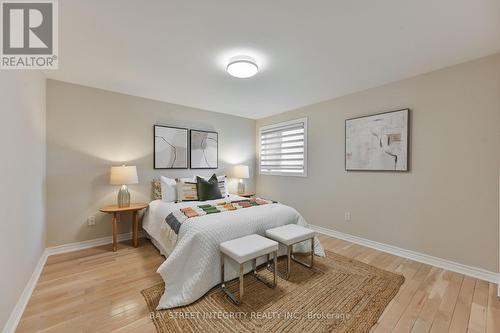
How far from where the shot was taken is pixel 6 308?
56.9 inches

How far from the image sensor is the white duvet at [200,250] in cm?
187

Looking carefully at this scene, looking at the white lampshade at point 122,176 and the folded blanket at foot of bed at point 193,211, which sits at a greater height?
the white lampshade at point 122,176

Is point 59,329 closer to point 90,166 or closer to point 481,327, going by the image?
point 90,166

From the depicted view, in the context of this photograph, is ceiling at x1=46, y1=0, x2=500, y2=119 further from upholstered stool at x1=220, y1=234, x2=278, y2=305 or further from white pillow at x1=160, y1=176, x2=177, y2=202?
upholstered stool at x1=220, y1=234, x2=278, y2=305

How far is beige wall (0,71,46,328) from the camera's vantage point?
146 centimetres

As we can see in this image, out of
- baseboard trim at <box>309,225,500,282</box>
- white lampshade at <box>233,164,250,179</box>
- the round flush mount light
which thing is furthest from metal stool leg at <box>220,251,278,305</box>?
white lampshade at <box>233,164,250,179</box>

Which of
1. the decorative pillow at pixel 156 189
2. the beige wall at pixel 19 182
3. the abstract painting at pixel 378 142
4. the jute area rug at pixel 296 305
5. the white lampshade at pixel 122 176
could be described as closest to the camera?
the beige wall at pixel 19 182

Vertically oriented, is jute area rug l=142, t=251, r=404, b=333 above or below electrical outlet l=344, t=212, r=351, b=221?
below

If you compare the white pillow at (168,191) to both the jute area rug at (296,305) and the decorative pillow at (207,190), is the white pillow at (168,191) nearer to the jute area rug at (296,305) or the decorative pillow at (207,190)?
the decorative pillow at (207,190)

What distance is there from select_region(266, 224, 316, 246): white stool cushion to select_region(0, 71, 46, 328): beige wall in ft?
6.96

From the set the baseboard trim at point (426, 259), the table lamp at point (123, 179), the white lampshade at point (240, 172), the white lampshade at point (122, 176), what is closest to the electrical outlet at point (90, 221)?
the table lamp at point (123, 179)

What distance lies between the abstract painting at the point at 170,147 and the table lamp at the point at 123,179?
59cm

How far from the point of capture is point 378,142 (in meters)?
2.99

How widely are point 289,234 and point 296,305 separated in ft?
2.20
